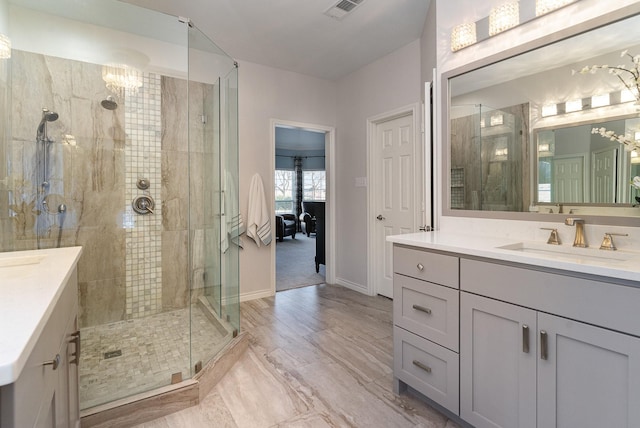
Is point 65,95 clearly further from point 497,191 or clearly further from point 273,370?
point 497,191

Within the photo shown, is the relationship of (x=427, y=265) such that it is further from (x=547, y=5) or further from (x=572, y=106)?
(x=547, y=5)

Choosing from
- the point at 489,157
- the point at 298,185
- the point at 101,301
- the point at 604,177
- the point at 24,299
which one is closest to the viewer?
the point at 24,299

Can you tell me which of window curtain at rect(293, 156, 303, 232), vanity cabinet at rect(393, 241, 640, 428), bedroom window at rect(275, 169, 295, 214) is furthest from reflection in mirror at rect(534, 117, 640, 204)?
bedroom window at rect(275, 169, 295, 214)

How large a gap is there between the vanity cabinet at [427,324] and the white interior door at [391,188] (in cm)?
155

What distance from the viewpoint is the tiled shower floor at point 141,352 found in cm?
175

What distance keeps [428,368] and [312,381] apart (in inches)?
28.0

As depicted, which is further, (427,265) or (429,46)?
(429,46)

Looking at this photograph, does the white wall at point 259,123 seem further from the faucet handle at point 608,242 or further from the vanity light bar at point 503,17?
the faucet handle at point 608,242

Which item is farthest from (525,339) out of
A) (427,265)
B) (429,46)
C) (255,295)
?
(255,295)

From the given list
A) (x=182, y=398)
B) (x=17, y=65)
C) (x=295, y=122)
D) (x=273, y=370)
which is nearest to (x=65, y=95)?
(x=17, y=65)

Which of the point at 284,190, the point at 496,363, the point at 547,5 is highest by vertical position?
the point at 547,5

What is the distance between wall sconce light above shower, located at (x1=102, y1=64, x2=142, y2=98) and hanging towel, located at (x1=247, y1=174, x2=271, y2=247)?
136 cm

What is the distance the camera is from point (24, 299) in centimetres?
78

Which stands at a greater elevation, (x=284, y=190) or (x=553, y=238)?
(x=284, y=190)
